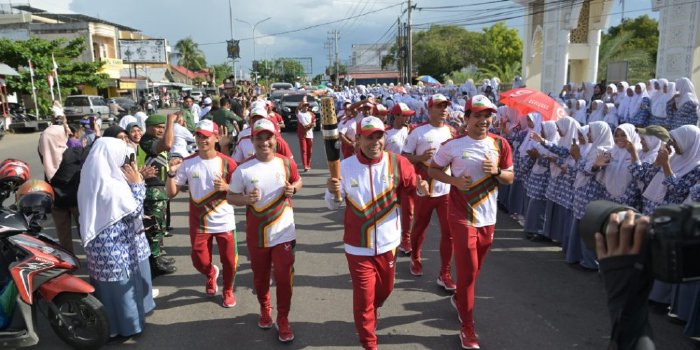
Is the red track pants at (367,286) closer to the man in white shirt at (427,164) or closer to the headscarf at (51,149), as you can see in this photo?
the man in white shirt at (427,164)

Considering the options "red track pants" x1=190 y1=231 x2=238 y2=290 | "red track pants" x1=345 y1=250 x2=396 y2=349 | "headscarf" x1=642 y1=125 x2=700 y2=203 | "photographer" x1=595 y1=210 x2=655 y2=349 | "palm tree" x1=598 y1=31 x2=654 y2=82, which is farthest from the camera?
"palm tree" x1=598 y1=31 x2=654 y2=82

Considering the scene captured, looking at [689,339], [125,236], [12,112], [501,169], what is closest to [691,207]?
[501,169]

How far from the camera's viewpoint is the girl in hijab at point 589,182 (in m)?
5.49

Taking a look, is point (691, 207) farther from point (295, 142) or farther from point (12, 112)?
point (12, 112)

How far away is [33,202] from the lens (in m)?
4.36

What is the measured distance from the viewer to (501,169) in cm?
415

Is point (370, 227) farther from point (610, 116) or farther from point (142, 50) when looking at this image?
point (142, 50)

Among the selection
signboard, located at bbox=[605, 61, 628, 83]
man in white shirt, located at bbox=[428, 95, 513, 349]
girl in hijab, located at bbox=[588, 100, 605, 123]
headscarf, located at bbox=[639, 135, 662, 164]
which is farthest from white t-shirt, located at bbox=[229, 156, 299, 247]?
signboard, located at bbox=[605, 61, 628, 83]

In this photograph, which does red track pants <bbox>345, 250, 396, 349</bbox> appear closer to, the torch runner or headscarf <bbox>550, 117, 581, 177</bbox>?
the torch runner

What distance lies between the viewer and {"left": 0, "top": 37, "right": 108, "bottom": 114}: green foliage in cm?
2685

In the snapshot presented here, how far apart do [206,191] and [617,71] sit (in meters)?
15.8

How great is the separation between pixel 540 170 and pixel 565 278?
1761 mm

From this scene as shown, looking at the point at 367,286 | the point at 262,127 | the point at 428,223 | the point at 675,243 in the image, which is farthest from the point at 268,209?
the point at 675,243

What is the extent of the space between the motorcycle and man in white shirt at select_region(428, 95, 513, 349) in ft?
9.36
